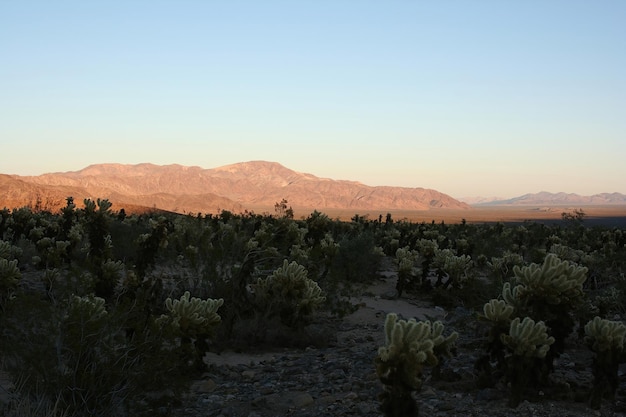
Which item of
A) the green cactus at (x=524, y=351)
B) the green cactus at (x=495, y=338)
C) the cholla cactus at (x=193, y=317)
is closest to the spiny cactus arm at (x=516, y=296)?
the green cactus at (x=495, y=338)

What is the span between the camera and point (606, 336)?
236 inches

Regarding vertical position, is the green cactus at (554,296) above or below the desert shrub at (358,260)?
above

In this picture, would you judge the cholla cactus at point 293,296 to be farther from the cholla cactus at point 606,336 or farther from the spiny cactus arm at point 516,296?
the cholla cactus at point 606,336

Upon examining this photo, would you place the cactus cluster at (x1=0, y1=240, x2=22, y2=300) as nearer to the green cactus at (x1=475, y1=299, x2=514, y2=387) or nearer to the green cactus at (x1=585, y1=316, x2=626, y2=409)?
the green cactus at (x1=475, y1=299, x2=514, y2=387)

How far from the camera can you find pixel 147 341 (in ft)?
18.7

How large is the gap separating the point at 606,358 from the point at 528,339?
0.76m

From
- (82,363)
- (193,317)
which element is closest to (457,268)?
(193,317)

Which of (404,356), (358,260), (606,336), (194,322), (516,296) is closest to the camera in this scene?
(404,356)

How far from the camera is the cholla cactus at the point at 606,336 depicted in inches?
234

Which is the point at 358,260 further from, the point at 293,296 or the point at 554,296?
the point at 554,296

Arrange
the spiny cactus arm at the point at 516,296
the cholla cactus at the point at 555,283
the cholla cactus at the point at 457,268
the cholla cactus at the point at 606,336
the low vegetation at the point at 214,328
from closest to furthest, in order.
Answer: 1. the low vegetation at the point at 214,328
2. the cholla cactus at the point at 606,336
3. the cholla cactus at the point at 555,283
4. the spiny cactus arm at the point at 516,296
5. the cholla cactus at the point at 457,268

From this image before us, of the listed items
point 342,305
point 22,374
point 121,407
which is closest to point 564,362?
point 342,305

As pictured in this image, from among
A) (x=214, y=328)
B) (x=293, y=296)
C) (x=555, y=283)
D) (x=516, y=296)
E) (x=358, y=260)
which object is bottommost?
(x=214, y=328)

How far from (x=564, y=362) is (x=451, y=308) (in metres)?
5.40
